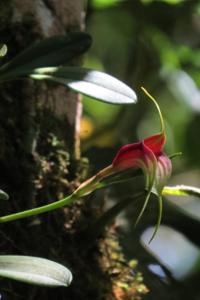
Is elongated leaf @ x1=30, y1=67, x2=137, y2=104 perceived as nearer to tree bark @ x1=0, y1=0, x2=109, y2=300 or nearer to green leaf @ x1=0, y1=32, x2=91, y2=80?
green leaf @ x1=0, y1=32, x2=91, y2=80

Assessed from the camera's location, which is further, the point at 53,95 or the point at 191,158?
the point at 191,158

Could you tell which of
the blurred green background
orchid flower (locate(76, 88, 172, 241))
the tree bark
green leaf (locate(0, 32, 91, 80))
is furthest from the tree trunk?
the blurred green background

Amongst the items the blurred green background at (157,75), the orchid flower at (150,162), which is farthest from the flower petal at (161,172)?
the blurred green background at (157,75)

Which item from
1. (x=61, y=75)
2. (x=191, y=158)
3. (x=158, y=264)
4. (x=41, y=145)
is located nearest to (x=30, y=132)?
(x=41, y=145)

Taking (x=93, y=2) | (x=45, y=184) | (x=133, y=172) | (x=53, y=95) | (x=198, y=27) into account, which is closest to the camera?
(x=133, y=172)

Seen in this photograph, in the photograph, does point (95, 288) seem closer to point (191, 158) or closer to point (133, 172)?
point (133, 172)
